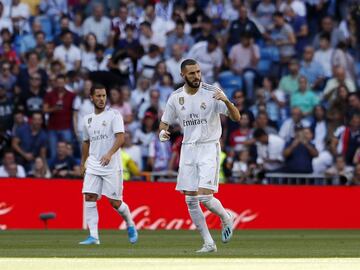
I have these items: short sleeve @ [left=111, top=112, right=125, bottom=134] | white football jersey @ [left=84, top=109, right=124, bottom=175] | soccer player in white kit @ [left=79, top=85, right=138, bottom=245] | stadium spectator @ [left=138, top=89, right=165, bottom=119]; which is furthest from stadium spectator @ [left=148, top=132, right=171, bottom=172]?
short sleeve @ [left=111, top=112, right=125, bottom=134]

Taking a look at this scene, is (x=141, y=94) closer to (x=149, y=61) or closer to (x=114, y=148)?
(x=149, y=61)

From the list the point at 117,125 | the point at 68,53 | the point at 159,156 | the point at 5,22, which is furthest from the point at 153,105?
the point at 117,125

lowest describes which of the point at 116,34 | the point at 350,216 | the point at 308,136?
the point at 350,216

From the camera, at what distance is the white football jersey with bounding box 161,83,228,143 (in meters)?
15.8

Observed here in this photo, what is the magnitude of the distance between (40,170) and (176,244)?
7.96 m

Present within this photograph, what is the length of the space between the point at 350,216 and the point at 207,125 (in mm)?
10893

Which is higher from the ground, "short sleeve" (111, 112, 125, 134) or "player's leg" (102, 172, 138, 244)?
"short sleeve" (111, 112, 125, 134)

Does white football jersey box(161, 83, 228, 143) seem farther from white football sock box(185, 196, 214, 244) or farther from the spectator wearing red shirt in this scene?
the spectator wearing red shirt

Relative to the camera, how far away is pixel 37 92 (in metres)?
27.3

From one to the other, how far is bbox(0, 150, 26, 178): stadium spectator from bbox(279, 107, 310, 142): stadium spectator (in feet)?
17.9

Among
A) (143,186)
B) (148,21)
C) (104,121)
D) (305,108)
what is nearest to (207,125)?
(104,121)

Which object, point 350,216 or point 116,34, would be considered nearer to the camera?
point 350,216
